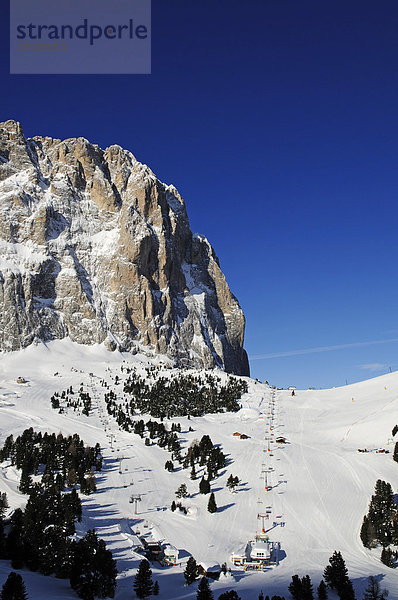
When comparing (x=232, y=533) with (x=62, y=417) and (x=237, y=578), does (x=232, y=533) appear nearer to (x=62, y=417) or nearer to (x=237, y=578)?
(x=237, y=578)

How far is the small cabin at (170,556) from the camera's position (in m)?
48.2

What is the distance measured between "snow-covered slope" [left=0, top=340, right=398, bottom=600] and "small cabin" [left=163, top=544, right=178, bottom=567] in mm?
1026

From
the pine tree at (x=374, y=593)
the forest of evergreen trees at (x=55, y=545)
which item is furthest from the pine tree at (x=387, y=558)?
the forest of evergreen trees at (x=55, y=545)

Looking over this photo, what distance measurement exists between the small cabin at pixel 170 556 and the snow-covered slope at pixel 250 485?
3.37 feet

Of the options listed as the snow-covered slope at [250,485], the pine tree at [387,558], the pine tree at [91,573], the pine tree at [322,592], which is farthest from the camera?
the pine tree at [387,558]

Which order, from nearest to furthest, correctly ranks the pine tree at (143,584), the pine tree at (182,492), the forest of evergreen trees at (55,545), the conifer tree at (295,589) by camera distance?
the forest of evergreen trees at (55,545), the pine tree at (143,584), the conifer tree at (295,589), the pine tree at (182,492)

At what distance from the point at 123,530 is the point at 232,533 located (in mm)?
13360

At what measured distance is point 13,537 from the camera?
4103 cm

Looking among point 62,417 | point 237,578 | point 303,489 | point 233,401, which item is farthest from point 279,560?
point 233,401

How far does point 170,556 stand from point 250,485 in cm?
2828

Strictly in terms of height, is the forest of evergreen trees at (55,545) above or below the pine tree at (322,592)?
above

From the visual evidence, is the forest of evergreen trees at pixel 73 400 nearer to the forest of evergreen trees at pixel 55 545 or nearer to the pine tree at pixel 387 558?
the forest of evergreen trees at pixel 55 545

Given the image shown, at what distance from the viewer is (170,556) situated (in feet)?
160

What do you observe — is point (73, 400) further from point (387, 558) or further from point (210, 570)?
point (387, 558)
